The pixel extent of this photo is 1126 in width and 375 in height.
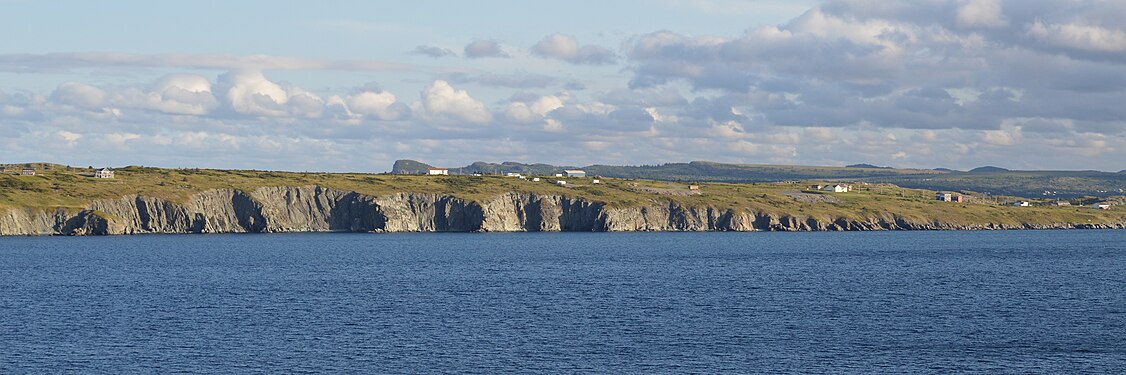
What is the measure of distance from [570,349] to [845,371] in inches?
551

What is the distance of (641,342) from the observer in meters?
63.5

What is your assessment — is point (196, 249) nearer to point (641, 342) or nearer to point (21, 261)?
point (21, 261)

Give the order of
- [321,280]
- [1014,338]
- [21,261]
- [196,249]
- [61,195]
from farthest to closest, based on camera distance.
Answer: [61,195]
[196,249]
[21,261]
[321,280]
[1014,338]

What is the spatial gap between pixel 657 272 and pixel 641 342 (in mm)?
49817

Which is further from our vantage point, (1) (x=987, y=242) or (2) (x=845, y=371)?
(1) (x=987, y=242)

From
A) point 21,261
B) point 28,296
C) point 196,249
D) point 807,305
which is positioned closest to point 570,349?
point 807,305

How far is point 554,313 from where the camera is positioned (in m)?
76.4

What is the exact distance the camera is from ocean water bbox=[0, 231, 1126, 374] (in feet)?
189

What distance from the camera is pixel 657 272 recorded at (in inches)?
4451

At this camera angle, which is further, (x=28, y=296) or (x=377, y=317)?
(x=28, y=296)

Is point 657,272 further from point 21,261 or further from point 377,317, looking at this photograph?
point 21,261

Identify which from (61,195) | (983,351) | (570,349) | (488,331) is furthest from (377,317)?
(61,195)

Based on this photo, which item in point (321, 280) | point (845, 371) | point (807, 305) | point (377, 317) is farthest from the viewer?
point (321, 280)

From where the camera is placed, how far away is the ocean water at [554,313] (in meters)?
57.7
